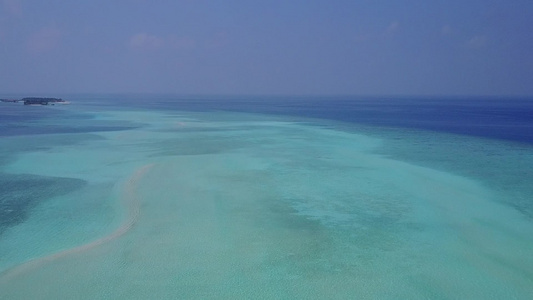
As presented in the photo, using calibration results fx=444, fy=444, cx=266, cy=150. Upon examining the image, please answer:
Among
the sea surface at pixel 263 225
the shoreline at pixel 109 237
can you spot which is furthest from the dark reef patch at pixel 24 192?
the shoreline at pixel 109 237

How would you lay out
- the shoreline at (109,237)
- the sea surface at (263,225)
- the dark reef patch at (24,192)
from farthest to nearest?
1. the dark reef patch at (24,192)
2. the shoreline at (109,237)
3. the sea surface at (263,225)

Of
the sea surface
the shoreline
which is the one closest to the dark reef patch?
the sea surface

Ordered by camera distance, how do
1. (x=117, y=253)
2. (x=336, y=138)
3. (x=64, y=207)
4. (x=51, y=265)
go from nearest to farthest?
(x=51, y=265) → (x=117, y=253) → (x=64, y=207) → (x=336, y=138)

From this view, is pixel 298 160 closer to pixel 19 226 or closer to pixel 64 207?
pixel 64 207

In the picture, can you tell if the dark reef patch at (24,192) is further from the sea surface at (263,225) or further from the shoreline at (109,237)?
the shoreline at (109,237)

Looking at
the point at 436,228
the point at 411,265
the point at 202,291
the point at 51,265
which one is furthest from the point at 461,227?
the point at 51,265
